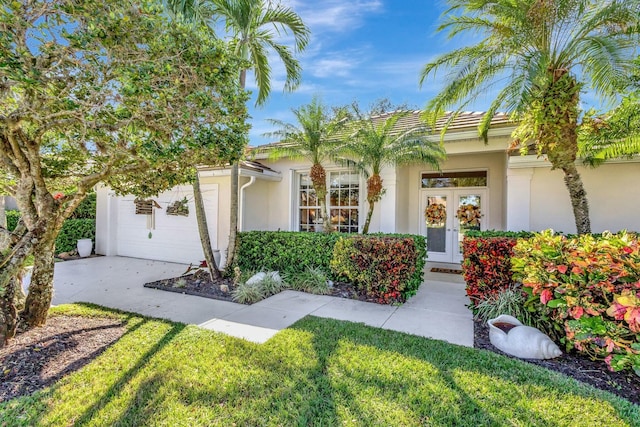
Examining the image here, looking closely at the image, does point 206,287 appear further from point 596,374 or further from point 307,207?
point 596,374

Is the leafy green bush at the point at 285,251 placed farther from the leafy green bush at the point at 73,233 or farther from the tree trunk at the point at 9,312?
→ the leafy green bush at the point at 73,233

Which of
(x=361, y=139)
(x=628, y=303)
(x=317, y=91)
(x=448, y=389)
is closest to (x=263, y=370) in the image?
(x=448, y=389)

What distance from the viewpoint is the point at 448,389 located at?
3.10m

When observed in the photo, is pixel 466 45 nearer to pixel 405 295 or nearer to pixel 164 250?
pixel 405 295

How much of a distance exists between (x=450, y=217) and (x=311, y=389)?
9.28m

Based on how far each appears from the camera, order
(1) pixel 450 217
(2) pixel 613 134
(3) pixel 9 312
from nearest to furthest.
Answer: (3) pixel 9 312 < (2) pixel 613 134 < (1) pixel 450 217

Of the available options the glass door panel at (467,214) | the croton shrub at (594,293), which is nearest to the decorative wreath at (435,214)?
the glass door panel at (467,214)

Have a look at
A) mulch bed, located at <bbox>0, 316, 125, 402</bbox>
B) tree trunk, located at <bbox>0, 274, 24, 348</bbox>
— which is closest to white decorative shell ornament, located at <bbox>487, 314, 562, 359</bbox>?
mulch bed, located at <bbox>0, 316, 125, 402</bbox>

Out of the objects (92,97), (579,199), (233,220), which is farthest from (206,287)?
(579,199)

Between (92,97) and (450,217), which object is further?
(450,217)

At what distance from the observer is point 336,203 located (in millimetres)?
10586

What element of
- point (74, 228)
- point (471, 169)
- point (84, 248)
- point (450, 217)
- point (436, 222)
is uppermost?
point (471, 169)

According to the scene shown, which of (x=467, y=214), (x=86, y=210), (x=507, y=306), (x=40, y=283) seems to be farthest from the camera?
(x=86, y=210)

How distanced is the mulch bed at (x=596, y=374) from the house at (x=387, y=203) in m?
4.83
